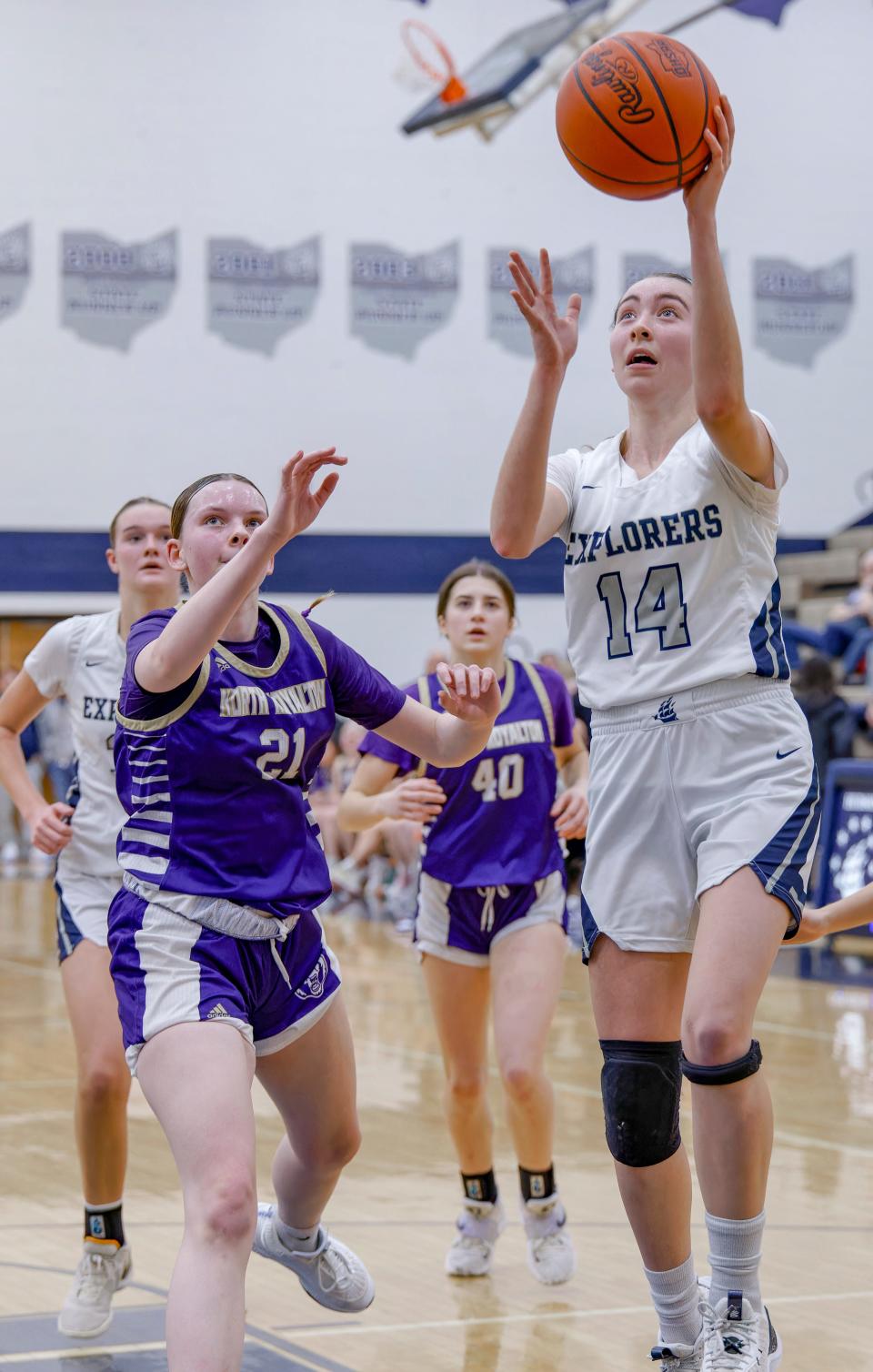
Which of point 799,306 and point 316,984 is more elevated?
point 799,306

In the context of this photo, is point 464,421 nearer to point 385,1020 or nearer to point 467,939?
point 385,1020

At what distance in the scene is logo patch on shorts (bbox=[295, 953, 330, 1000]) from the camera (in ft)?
11.0

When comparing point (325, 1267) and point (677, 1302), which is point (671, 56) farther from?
point (325, 1267)

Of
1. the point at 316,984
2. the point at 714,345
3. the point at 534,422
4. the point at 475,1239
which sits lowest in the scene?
the point at 475,1239

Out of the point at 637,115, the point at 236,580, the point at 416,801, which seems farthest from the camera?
the point at 416,801

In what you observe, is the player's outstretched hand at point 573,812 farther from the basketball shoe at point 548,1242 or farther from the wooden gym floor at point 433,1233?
the wooden gym floor at point 433,1233

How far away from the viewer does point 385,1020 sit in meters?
8.91

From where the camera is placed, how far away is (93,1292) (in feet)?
13.7

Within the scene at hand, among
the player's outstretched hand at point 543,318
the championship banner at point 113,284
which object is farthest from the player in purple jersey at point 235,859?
the championship banner at point 113,284

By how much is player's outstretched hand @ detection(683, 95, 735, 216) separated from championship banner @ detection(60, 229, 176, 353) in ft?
49.2

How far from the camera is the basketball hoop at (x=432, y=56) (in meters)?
18.1

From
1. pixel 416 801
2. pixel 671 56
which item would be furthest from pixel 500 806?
pixel 671 56

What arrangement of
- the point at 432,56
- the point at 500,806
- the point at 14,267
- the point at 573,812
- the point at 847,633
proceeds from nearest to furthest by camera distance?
the point at 573,812, the point at 500,806, the point at 847,633, the point at 14,267, the point at 432,56

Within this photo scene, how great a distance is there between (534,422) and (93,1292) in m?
2.35
